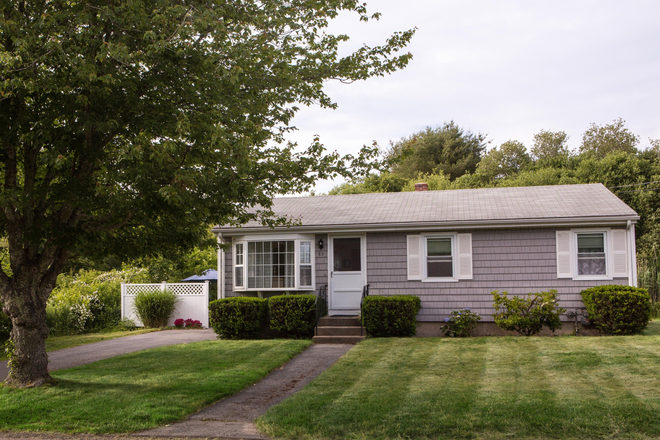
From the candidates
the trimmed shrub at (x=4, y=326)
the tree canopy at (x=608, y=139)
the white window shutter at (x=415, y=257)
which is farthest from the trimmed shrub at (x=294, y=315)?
the tree canopy at (x=608, y=139)

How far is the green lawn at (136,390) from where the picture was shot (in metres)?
6.30

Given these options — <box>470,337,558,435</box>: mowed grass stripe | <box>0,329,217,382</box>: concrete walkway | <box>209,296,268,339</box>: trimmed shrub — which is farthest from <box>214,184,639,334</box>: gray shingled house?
<box>470,337,558,435</box>: mowed grass stripe

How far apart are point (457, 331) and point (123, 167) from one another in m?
8.64

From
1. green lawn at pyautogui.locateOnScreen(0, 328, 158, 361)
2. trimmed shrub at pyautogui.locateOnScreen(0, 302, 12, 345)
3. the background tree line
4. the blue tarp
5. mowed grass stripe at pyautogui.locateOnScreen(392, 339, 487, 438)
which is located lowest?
green lawn at pyautogui.locateOnScreen(0, 328, 158, 361)

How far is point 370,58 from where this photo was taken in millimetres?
8859

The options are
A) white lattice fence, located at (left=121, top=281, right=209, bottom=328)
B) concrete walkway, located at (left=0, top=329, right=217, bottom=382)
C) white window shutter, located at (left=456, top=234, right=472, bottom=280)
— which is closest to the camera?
concrete walkway, located at (left=0, top=329, right=217, bottom=382)

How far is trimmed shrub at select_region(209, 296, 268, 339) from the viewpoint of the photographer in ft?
43.1

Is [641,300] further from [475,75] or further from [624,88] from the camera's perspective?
[624,88]

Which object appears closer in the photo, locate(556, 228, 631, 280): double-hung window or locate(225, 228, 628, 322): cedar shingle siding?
locate(556, 228, 631, 280): double-hung window

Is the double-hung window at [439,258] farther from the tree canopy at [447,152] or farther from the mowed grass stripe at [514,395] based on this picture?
the tree canopy at [447,152]

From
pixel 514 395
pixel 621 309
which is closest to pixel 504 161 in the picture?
pixel 621 309

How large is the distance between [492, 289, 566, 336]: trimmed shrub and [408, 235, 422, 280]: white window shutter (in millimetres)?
1897

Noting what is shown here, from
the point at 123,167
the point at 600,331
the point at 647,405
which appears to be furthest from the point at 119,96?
the point at 600,331

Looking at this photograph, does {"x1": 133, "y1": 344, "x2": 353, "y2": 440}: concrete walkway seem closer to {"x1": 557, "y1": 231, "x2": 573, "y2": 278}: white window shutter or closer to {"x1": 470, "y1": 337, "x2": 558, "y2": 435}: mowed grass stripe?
{"x1": 470, "y1": 337, "x2": 558, "y2": 435}: mowed grass stripe
